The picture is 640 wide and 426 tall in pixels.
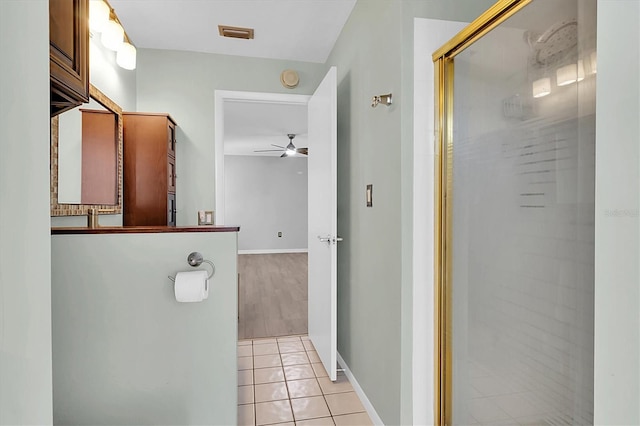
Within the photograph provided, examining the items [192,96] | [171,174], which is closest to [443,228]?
[171,174]

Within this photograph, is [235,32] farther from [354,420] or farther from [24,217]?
[354,420]

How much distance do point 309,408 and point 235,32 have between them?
2540mm

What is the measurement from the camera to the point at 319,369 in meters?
2.45

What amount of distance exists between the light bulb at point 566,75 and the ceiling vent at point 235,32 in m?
2.13

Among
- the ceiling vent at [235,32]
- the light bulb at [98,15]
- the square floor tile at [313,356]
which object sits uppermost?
the ceiling vent at [235,32]

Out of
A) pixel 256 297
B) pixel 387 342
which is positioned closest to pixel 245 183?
pixel 256 297

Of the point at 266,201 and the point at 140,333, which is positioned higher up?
the point at 266,201

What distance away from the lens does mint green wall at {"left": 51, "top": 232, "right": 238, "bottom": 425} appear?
1479 millimetres

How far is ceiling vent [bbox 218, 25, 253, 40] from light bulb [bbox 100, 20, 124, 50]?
0.66 m

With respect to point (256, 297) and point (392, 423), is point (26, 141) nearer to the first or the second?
point (392, 423)

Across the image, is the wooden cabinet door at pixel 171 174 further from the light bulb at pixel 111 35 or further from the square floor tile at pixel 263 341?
the square floor tile at pixel 263 341

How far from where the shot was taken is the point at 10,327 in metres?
0.58

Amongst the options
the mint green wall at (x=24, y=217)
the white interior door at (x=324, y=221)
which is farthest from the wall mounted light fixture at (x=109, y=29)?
the mint green wall at (x=24, y=217)

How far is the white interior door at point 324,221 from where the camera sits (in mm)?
2217
